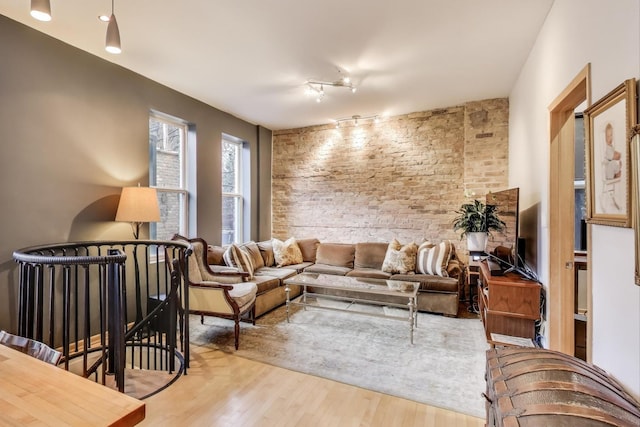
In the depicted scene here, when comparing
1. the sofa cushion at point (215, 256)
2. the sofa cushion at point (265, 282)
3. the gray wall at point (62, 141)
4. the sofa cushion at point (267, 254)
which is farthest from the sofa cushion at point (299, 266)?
the gray wall at point (62, 141)

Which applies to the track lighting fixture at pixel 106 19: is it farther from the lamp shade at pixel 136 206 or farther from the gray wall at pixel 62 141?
the lamp shade at pixel 136 206

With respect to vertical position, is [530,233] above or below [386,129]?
below

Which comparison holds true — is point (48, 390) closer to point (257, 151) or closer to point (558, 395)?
point (558, 395)

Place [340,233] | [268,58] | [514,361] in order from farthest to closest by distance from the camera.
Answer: [340,233]
[268,58]
[514,361]

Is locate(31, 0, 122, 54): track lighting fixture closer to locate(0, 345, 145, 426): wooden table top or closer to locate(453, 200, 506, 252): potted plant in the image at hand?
locate(0, 345, 145, 426): wooden table top

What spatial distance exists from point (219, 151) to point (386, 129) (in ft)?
9.05

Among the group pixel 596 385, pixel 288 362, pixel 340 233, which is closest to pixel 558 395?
pixel 596 385

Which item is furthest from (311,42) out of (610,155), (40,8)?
Result: (610,155)

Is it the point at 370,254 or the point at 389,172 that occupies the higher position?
the point at 389,172

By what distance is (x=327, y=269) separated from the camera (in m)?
4.73

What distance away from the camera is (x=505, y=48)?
295 cm

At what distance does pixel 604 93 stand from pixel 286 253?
4.28 metres

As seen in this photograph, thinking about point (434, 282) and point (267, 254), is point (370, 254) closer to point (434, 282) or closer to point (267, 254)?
point (434, 282)

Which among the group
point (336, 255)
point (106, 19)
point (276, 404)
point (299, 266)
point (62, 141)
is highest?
point (106, 19)
